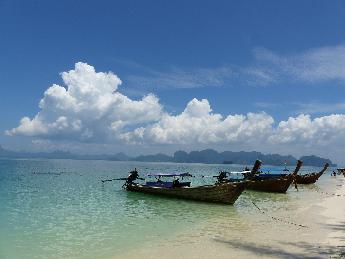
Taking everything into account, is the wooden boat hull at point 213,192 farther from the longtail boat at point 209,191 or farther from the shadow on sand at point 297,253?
the shadow on sand at point 297,253

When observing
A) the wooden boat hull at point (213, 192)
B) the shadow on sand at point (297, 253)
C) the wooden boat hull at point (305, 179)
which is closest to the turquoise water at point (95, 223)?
the wooden boat hull at point (213, 192)

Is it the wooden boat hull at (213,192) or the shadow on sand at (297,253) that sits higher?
the wooden boat hull at (213,192)

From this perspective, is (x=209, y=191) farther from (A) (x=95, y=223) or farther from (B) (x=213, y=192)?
(A) (x=95, y=223)

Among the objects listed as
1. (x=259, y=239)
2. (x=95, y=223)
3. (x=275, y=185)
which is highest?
(x=275, y=185)

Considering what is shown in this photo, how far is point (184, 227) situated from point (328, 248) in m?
8.39

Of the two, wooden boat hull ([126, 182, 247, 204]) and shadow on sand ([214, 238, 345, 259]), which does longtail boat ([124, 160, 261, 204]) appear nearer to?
wooden boat hull ([126, 182, 247, 204])

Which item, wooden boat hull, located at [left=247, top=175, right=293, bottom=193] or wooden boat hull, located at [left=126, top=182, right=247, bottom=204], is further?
wooden boat hull, located at [left=247, top=175, right=293, bottom=193]

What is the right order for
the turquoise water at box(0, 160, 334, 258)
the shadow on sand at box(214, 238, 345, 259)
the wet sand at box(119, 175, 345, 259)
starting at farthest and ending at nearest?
the turquoise water at box(0, 160, 334, 258), the wet sand at box(119, 175, 345, 259), the shadow on sand at box(214, 238, 345, 259)

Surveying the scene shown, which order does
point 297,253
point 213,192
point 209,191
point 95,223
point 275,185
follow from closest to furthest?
point 297,253, point 95,223, point 213,192, point 209,191, point 275,185

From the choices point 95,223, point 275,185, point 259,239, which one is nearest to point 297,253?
point 259,239

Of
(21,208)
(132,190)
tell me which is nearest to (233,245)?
(21,208)

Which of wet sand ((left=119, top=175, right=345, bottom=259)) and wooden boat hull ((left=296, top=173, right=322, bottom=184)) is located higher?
wooden boat hull ((left=296, top=173, right=322, bottom=184))

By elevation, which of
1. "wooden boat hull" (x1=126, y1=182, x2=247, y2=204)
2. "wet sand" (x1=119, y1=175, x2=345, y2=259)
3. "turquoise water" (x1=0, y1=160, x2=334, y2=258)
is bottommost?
"turquoise water" (x1=0, y1=160, x2=334, y2=258)

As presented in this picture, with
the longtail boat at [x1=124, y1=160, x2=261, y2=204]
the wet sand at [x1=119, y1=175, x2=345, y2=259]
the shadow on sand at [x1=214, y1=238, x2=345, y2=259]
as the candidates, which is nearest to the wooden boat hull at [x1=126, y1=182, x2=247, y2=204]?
the longtail boat at [x1=124, y1=160, x2=261, y2=204]
